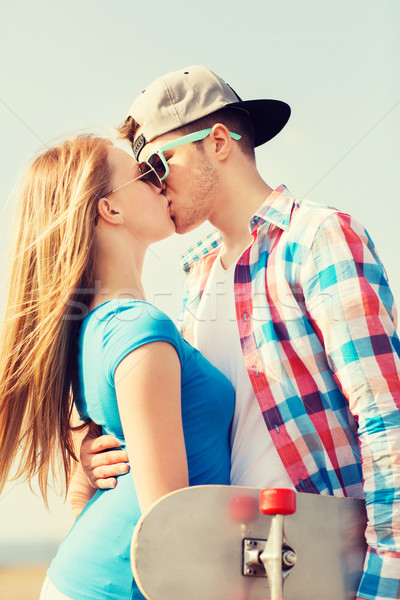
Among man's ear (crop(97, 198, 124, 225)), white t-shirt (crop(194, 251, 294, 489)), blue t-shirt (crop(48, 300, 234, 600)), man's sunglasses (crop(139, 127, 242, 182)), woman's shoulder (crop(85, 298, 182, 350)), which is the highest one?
man's ear (crop(97, 198, 124, 225))

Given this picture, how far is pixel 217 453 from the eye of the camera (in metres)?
1.83

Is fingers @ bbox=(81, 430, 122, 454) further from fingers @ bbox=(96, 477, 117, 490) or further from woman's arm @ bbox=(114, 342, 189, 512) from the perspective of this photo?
woman's arm @ bbox=(114, 342, 189, 512)

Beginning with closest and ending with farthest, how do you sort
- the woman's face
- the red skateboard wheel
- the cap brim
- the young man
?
the red skateboard wheel, the young man, the woman's face, the cap brim

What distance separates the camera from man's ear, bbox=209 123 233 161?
2777 mm

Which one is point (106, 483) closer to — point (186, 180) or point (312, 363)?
Result: point (312, 363)

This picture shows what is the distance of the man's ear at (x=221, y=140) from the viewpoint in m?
2.78

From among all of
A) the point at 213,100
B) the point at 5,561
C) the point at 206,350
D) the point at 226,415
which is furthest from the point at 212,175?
the point at 5,561

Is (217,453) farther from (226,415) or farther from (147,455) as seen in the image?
(147,455)

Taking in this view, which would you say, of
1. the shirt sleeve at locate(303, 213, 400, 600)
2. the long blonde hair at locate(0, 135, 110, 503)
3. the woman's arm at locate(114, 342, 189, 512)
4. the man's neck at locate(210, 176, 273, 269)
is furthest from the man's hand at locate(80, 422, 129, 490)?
the man's neck at locate(210, 176, 273, 269)

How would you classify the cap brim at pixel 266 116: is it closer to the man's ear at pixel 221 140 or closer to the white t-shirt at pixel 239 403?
the man's ear at pixel 221 140

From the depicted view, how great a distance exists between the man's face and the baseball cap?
0.06 metres

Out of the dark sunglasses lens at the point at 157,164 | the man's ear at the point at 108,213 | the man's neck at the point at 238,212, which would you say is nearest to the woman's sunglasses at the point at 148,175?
the dark sunglasses lens at the point at 157,164

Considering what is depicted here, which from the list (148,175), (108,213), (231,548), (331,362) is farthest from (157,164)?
(231,548)

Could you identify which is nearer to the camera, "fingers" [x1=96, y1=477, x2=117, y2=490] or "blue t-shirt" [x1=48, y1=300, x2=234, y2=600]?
"blue t-shirt" [x1=48, y1=300, x2=234, y2=600]
